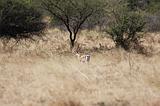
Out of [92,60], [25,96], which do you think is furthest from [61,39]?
[25,96]

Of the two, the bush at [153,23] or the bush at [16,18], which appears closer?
the bush at [16,18]

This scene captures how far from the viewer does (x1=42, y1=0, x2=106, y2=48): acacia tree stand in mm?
19703

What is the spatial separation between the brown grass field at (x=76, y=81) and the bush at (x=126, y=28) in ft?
10.3

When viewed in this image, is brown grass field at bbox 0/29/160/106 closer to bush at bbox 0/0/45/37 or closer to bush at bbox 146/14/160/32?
bush at bbox 0/0/45/37

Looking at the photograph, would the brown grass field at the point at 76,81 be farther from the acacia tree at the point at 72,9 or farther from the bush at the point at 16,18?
the bush at the point at 16,18

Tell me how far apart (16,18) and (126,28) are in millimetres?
5986

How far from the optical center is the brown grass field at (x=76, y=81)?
9.23 meters

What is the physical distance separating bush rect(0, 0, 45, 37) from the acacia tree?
5.97 feet

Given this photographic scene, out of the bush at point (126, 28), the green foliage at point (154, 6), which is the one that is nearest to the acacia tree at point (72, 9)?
the bush at point (126, 28)

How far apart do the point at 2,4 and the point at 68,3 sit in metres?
3.42

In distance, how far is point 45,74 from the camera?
38.2ft

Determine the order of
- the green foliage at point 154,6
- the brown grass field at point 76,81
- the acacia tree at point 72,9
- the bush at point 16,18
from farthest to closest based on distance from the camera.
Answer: the green foliage at point 154,6, the bush at point 16,18, the acacia tree at point 72,9, the brown grass field at point 76,81

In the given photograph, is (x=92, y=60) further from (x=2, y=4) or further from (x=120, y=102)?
(x=2, y=4)

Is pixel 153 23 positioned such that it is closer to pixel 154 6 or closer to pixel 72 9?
pixel 154 6
